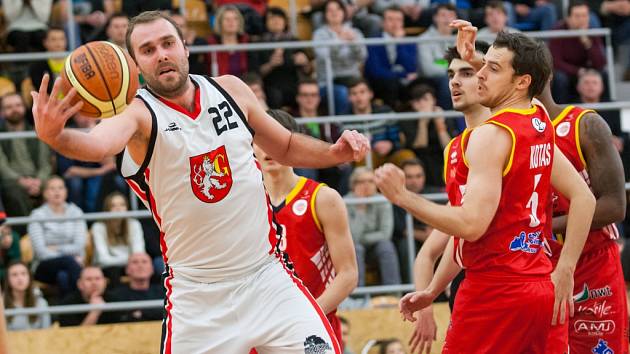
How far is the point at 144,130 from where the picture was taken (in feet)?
17.2

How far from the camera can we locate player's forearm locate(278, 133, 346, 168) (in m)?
5.64

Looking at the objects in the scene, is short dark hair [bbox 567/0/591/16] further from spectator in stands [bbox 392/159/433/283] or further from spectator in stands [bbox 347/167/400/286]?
spectator in stands [bbox 347/167/400/286]

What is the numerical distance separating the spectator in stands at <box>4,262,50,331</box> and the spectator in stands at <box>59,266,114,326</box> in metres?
→ 0.22

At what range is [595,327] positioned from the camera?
653cm

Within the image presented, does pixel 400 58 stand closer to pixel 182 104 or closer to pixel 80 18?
pixel 80 18

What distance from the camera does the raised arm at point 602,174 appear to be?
6309 mm

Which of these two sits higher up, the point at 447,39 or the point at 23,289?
the point at 447,39

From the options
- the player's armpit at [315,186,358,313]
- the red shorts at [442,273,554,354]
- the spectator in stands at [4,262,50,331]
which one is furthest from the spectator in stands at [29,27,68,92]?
the red shorts at [442,273,554,354]

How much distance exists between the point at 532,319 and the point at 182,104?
6.80 ft

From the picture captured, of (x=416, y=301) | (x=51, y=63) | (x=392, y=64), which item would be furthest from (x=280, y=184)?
(x=392, y=64)

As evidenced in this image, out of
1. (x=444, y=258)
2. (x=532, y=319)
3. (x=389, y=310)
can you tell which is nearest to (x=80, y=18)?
(x=389, y=310)

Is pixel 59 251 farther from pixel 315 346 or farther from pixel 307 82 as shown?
pixel 315 346

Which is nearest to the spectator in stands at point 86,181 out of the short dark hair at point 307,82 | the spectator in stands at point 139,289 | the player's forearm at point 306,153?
the spectator in stands at point 139,289

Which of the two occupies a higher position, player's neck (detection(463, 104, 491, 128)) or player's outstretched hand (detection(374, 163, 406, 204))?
player's neck (detection(463, 104, 491, 128))
